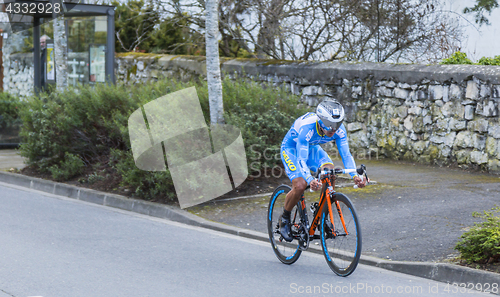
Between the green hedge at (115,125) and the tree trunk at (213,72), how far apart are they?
0.75 ft

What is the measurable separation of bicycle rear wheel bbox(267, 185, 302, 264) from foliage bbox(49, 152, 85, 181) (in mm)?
5695

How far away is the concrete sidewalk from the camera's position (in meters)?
13.0

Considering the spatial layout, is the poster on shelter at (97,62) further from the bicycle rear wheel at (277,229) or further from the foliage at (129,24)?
the bicycle rear wheel at (277,229)

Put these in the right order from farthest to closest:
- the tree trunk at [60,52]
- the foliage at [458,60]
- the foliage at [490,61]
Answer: the tree trunk at [60,52], the foliage at [458,60], the foliage at [490,61]

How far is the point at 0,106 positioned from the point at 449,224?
13.7 metres

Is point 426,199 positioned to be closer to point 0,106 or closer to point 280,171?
point 280,171

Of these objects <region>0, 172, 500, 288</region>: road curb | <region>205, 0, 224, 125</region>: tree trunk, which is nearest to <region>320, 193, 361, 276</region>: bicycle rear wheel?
<region>0, 172, 500, 288</region>: road curb

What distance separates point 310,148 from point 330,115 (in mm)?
784

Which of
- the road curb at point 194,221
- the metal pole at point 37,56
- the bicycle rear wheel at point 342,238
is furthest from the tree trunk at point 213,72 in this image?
the metal pole at point 37,56

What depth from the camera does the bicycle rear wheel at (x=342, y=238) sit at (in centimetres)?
559

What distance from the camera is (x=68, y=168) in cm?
1122

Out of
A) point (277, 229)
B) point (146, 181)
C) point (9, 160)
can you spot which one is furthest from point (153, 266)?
point (9, 160)

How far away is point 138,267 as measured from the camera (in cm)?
616

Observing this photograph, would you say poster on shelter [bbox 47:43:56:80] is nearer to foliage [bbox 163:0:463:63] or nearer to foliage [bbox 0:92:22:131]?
foliage [bbox 0:92:22:131]
